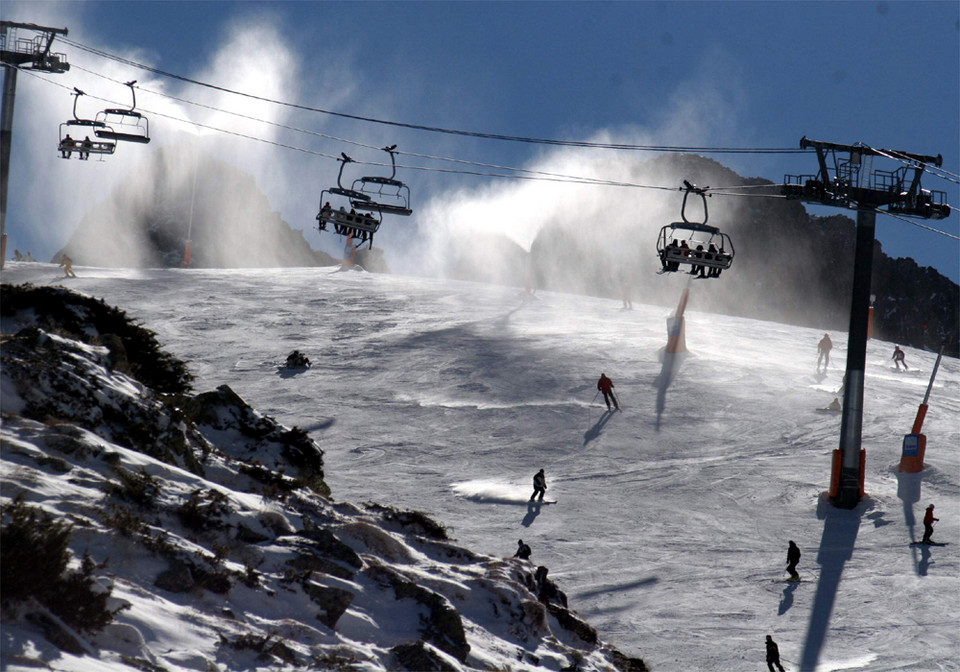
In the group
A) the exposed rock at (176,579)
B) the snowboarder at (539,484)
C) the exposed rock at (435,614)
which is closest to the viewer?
→ the exposed rock at (176,579)

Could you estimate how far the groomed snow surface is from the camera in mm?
16219

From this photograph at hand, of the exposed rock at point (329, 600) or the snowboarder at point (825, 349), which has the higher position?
the snowboarder at point (825, 349)

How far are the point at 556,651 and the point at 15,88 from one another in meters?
31.0

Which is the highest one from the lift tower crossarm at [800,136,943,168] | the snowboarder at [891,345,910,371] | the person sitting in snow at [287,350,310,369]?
the lift tower crossarm at [800,136,943,168]

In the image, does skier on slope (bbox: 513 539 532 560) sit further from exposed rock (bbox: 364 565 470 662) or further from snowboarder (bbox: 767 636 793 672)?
exposed rock (bbox: 364 565 470 662)

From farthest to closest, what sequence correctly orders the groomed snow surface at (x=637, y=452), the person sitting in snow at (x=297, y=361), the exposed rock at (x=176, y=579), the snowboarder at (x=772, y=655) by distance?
the person sitting in snow at (x=297, y=361) < the groomed snow surface at (x=637, y=452) < the snowboarder at (x=772, y=655) < the exposed rock at (x=176, y=579)

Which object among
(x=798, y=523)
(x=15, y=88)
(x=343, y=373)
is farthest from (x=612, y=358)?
(x=15, y=88)

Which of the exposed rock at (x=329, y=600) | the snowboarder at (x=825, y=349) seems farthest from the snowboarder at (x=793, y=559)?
the snowboarder at (x=825, y=349)

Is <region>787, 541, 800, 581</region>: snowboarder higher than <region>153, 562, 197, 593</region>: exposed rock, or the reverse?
<region>153, 562, 197, 593</region>: exposed rock

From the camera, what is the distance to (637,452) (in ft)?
82.5

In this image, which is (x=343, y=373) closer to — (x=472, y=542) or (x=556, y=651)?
(x=472, y=542)

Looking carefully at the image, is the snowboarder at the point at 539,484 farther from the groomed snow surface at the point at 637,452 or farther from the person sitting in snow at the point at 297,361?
the person sitting in snow at the point at 297,361

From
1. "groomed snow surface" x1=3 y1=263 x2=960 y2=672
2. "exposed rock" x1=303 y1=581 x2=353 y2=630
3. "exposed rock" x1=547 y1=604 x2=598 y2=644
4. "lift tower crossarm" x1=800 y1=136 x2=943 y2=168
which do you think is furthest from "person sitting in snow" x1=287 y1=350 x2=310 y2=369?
"exposed rock" x1=303 y1=581 x2=353 y2=630

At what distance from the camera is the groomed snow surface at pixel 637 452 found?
16219 mm
